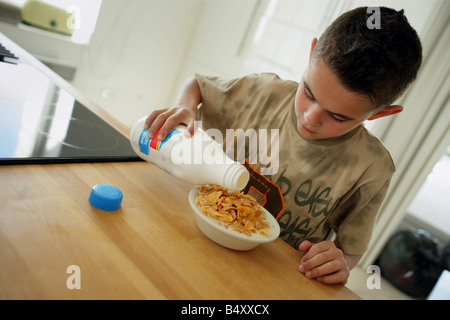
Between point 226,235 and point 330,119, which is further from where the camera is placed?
point 330,119

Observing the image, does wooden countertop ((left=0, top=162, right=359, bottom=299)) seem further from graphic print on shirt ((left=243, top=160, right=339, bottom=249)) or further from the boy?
graphic print on shirt ((left=243, top=160, right=339, bottom=249))

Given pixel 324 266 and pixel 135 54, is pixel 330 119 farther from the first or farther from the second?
pixel 135 54

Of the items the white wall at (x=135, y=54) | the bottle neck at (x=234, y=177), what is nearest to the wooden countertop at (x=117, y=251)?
the bottle neck at (x=234, y=177)

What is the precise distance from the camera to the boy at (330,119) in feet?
1.99

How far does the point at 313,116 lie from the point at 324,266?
0.31m

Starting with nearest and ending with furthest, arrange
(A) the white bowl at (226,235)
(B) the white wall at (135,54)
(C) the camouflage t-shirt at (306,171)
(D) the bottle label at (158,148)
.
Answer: (A) the white bowl at (226,235) < (D) the bottle label at (158,148) < (C) the camouflage t-shirt at (306,171) < (B) the white wall at (135,54)

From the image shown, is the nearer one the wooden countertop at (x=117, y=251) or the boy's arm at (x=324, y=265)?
the wooden countertop at (x=117, y=251)

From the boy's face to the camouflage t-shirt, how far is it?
121 millimetres

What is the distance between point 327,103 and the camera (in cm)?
65

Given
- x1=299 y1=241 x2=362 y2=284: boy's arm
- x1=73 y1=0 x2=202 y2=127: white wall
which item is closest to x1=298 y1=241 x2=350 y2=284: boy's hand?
x1=299 y1=241 x2=362 y2=284: boy's arm

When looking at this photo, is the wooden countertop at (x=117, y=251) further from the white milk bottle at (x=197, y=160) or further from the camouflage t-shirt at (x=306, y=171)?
the camouflage t-shirt at (x=306, y=171)

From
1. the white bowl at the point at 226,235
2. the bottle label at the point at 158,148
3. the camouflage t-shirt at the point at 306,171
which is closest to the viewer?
the white bowl at the point at 226,235

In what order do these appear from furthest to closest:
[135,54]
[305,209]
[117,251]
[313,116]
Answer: [135,54]
[305,209]
[313,116]
[117,251]

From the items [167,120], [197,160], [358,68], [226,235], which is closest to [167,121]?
[167,120]
